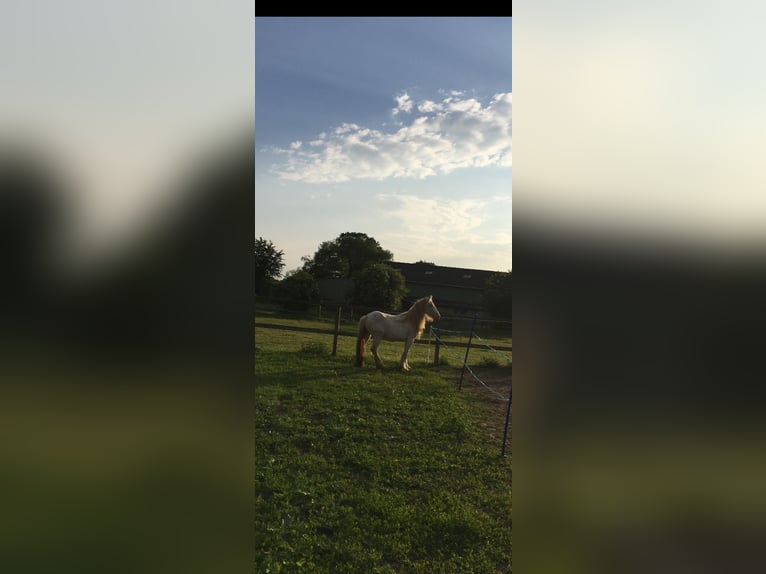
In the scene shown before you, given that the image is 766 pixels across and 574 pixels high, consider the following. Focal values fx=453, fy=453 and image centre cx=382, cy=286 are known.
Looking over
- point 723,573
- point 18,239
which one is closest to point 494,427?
point 723,573

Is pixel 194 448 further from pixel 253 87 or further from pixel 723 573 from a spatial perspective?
pixel 723 573

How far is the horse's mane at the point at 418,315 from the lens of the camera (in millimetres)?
10188

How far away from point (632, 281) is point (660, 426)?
0.44m

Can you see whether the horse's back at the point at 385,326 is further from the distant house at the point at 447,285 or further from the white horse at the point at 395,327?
the distant house at the point at 447,285

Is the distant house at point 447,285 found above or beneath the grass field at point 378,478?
above

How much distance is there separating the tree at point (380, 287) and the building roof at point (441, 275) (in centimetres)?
162

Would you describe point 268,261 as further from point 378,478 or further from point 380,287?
point 378,478

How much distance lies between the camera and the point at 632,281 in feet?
4.22

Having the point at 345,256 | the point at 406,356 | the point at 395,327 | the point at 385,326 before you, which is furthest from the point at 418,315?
the point at 345,256

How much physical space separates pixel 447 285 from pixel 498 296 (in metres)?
4.17

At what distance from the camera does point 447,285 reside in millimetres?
19203

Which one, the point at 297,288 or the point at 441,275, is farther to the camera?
the point at 441,275

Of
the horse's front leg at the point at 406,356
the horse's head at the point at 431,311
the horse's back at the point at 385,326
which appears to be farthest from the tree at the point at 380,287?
the horse's front leg at the point at 406,356

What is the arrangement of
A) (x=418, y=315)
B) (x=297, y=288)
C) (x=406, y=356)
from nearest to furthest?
(x=406, y=356) < (x=418, y=315) < (x=297, y=288)
